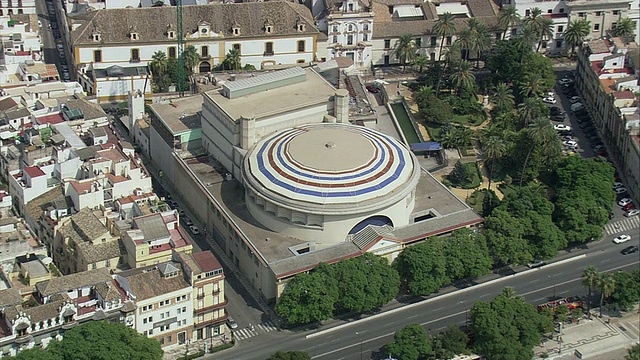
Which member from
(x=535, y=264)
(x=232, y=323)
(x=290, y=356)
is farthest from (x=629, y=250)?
(x=232, y=323)

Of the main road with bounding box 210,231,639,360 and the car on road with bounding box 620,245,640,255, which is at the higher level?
the car on road with bounding box 620,245,640,255

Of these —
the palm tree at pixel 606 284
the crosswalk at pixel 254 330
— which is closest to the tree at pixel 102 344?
the crosswalk at pixel 254 330

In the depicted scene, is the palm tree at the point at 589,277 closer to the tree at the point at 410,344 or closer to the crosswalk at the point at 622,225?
the crosswalk at the point at 622,225

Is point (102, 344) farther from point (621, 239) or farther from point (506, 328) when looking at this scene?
point (621, 239)

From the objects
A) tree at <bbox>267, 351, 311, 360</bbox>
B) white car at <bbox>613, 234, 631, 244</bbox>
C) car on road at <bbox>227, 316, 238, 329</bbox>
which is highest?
white car at <bbox>613, 234, 631, 244</bbox>

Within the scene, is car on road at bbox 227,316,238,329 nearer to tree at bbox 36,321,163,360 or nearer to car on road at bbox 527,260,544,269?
tree at bbox 36,321,163,360

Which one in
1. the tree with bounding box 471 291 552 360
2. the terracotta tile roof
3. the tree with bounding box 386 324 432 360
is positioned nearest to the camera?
the tree with bounding box 386 324 432 360

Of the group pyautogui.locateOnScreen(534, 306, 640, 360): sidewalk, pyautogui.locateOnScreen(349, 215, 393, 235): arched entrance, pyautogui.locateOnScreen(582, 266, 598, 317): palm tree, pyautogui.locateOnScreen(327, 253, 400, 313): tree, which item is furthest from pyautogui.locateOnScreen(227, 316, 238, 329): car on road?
pyautogui.locateOnScreen(582, 266, 598, 317): palm tree
